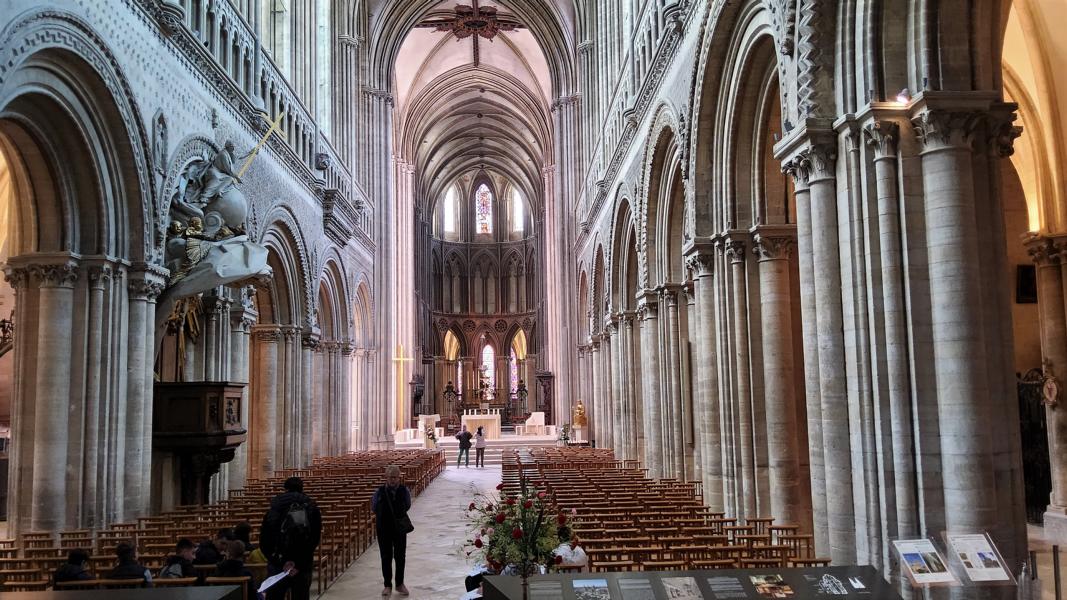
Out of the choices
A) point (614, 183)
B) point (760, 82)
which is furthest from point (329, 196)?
point (760, 82)

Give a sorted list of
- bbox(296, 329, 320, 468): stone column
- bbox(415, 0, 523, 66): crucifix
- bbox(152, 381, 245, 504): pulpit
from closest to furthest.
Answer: bbox(152, 381, 245, 504): pulpit
bbox(296, 329, 320, 468): stone column
bbox(415, 0, 523, 66): crucifix

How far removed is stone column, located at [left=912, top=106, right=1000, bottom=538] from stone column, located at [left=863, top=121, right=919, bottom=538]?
0.25 m

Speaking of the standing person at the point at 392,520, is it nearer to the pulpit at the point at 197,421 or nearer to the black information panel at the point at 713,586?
the black information panel at the point at 713,586

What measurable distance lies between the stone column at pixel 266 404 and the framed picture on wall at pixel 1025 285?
53.8 ft

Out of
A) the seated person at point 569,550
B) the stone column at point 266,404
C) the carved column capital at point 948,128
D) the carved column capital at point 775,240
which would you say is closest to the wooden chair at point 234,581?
the seated person at point 569,550

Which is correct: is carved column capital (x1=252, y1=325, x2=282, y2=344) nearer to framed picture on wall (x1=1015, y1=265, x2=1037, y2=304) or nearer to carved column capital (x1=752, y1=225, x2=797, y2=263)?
carved column capital (x1=752, y1=225, x2=797, y2=263)

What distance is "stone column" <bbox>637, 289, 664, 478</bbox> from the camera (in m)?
19.5

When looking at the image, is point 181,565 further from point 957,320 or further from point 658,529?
point 957,320

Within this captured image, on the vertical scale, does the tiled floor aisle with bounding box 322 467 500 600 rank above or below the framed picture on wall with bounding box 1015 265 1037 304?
below

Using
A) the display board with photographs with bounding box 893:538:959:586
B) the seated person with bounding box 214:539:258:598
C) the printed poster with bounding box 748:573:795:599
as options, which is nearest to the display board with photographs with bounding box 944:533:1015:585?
the display board with photographs with bounding box 893:538:959:586

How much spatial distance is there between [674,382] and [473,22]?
90.3 ft

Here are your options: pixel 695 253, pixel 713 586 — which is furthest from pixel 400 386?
pixel 713 586

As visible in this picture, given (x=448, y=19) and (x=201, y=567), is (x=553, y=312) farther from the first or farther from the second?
(x=201, y=567)

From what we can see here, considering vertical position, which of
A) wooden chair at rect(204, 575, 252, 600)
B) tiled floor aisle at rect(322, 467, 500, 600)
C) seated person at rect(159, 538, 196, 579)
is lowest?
tiled floor aisle at rect(322, 467, 500, 600)
